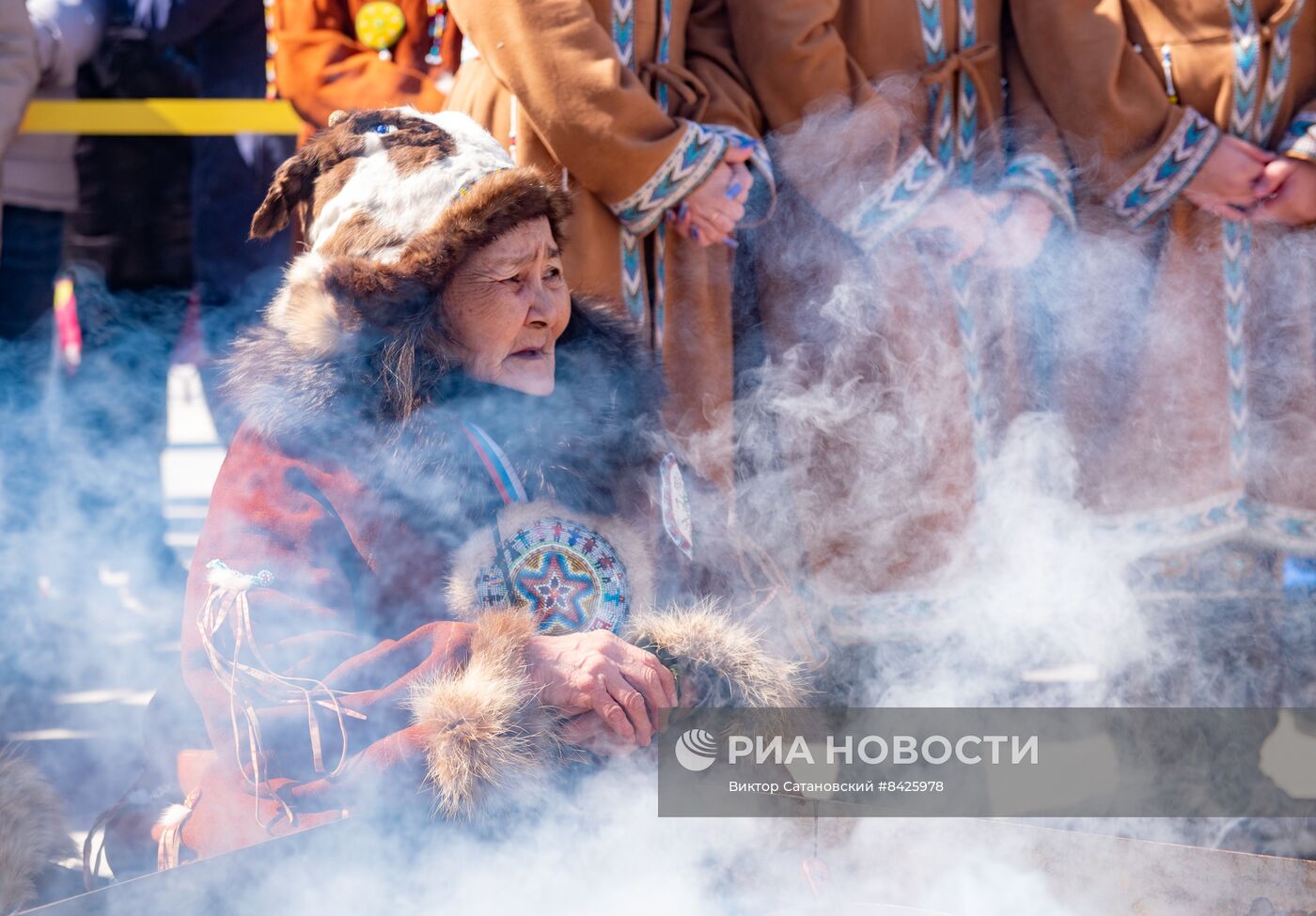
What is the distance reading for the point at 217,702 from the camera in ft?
5.70

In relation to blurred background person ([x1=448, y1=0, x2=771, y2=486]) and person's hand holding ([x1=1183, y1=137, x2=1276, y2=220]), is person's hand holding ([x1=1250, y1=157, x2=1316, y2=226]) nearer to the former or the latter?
person's hand holding ([x1=1183, y1=137, x2=1276, y2=220])

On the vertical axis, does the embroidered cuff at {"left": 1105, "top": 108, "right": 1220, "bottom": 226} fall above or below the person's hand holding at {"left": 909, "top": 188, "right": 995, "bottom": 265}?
above

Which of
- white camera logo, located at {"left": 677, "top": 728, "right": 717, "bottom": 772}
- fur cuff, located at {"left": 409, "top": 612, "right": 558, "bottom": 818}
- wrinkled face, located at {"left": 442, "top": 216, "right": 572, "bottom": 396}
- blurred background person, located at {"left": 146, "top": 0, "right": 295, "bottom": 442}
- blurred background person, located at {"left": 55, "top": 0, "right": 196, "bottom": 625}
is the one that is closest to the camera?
fur cuff, located at {"left": 409, "top": 612, "right": 558, "bottom": 818}

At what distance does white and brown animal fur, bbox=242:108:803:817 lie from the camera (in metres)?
1.84

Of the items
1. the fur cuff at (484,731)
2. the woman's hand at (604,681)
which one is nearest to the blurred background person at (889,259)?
the woman's hand at (604,681)

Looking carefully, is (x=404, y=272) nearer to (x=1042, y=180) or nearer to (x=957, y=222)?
(x=957, y=222)

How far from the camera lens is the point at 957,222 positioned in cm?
266

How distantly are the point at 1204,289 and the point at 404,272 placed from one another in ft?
5.91

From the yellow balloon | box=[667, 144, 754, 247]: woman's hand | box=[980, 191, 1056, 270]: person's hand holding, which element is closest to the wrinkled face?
box=[667, 144, 754, 247]: woman's hand

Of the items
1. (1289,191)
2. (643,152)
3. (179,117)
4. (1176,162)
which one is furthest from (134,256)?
(1289,191)

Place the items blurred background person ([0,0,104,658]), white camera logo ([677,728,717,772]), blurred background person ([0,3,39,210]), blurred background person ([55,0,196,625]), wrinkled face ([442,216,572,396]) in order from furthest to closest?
blurred background person ([55,0,196,625]), blurred background person ([0,0,104,658]), blurred background person ([0,3,39,210]), wrinkled face ([442,216,572,396]), white camera logo ([677,728,717,772])

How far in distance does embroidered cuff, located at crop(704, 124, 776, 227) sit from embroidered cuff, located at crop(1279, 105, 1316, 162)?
1.11 m

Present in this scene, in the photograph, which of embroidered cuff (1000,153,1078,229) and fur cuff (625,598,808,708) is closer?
fur cuff (625,598,808,708)

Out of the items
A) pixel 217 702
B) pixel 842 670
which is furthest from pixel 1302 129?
pixel 217 702
